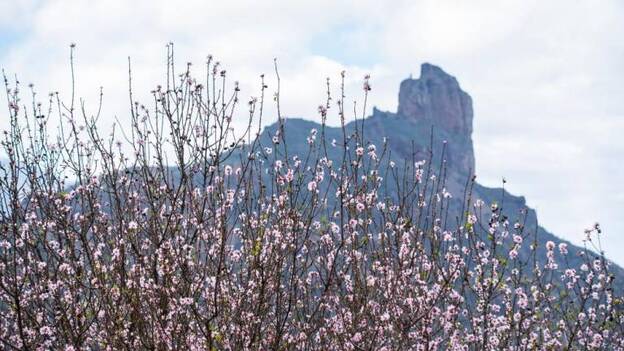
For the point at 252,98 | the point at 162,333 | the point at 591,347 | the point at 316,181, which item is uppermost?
the point at 252,98

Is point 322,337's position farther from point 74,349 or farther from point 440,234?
point 74,349

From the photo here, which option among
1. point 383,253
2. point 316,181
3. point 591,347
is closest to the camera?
point 383,253

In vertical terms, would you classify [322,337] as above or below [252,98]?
below

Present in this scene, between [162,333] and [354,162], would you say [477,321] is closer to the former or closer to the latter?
[354,162]

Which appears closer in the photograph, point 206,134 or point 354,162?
point 206,134

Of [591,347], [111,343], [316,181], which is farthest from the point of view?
[591,347]

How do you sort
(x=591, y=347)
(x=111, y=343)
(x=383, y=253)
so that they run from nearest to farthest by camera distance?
(x=111, y=343), (x=383, y=253), (x=591, y=347)

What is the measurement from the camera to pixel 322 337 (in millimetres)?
9781

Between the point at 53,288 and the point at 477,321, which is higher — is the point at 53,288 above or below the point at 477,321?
above

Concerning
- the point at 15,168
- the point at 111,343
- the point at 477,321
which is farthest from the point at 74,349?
the point at 477,321

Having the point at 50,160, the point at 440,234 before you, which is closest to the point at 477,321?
the point at 440,234

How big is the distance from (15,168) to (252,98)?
10.4 ft

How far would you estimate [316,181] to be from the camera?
9734 millimetres

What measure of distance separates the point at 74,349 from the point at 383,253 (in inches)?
146
